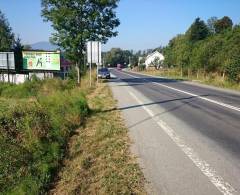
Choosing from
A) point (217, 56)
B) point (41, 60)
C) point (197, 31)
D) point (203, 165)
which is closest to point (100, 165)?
point (203, 165)

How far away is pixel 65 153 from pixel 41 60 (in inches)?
1491

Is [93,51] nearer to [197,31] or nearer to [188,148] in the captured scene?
[188,148]

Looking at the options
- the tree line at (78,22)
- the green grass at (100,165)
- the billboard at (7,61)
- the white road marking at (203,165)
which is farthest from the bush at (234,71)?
the billboard at (7,61)

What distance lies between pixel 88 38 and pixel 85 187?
26.9 metres

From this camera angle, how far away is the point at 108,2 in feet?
103

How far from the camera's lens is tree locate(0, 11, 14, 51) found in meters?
71.8

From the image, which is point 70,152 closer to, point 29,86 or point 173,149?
point 173,149

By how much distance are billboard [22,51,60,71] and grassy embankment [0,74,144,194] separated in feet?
106

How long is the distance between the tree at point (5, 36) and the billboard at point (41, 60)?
29.2 meters

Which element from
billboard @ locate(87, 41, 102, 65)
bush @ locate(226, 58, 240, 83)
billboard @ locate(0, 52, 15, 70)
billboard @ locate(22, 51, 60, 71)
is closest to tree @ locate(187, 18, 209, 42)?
billboard @ locate(22, 51, 60, 71)

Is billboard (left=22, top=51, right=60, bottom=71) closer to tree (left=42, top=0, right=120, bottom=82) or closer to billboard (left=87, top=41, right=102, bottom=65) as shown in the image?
tree (left=42, top=0, right=120, bottom=82)

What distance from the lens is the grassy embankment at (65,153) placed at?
5309 millimetres

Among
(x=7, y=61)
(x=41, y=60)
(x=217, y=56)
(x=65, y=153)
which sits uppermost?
(x=217, y=56)

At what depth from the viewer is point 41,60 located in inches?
1706
